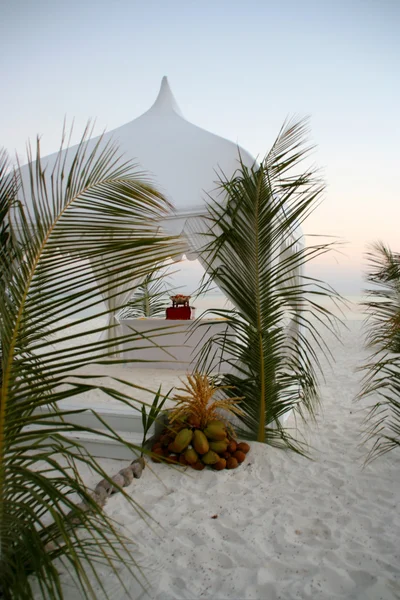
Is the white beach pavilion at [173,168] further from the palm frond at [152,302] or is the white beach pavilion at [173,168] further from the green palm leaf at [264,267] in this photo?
the palm frond at [152,302]

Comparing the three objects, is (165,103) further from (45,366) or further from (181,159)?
(45,366)

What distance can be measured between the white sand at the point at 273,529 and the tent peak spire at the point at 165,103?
4233mm

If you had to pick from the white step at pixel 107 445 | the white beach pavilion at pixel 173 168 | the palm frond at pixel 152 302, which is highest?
the white beach pavilion at pixel 173 168

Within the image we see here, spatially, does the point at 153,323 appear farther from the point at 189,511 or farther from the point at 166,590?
the point at 166,590

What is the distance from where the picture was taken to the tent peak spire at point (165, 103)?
545cm

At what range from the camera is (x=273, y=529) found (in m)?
2.10

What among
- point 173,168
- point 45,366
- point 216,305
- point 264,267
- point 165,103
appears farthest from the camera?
point 216,305

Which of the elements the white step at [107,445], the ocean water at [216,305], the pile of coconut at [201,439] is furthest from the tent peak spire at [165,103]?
the white step at [107,445]

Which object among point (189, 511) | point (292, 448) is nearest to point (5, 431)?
point (189, 511)

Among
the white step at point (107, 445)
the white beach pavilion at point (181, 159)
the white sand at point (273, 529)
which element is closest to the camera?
the white sand at point (273, 529)

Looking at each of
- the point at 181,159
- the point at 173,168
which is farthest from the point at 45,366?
the point at 181,159

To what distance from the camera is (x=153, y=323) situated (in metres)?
6.10

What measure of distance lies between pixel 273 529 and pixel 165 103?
508 cm

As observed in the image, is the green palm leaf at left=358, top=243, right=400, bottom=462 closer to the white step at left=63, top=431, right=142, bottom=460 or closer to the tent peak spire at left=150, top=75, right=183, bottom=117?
the white step at left=63, top=431, right=142, bottom=460
